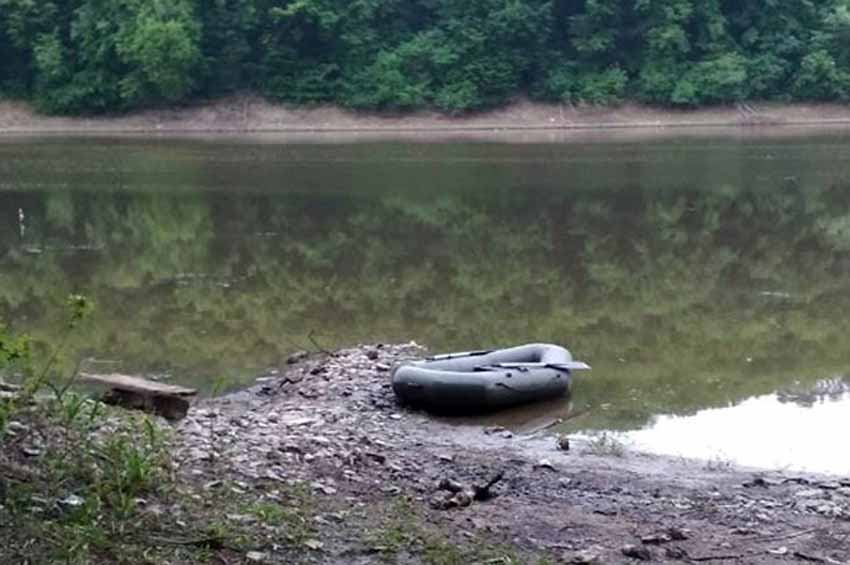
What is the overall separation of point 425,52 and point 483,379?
1707 inches

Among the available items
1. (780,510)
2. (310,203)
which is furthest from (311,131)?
(780,510)

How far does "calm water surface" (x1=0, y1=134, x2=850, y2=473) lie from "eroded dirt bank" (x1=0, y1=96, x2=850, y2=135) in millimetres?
16211

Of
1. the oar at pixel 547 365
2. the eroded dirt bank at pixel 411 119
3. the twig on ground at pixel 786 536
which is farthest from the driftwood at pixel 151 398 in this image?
the eroded dirt bank at pixel 411 119

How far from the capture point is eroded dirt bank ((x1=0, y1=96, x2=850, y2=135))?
159 feet

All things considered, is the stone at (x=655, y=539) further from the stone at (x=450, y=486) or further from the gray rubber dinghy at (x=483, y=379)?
the gray rubber dinghy at (x=483, y=379)

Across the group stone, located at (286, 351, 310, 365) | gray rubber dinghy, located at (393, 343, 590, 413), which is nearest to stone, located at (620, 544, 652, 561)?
gray rubber dinghy, located at (393, 343, 590, 413)

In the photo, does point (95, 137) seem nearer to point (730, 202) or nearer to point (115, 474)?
point (730, 202)

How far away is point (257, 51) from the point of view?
52562 millimetres

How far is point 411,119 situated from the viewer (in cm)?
4988

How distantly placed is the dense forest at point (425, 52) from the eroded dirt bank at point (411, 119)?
564 millimetres

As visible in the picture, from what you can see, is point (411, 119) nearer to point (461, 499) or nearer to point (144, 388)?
point (144, 388)

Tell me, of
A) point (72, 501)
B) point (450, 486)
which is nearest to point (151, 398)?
point (450, 486)

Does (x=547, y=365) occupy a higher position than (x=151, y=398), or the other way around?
(x=151, y=398)

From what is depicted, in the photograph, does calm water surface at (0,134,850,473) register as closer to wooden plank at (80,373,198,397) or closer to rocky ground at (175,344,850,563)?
rocky ground at (175,344,850,563)
